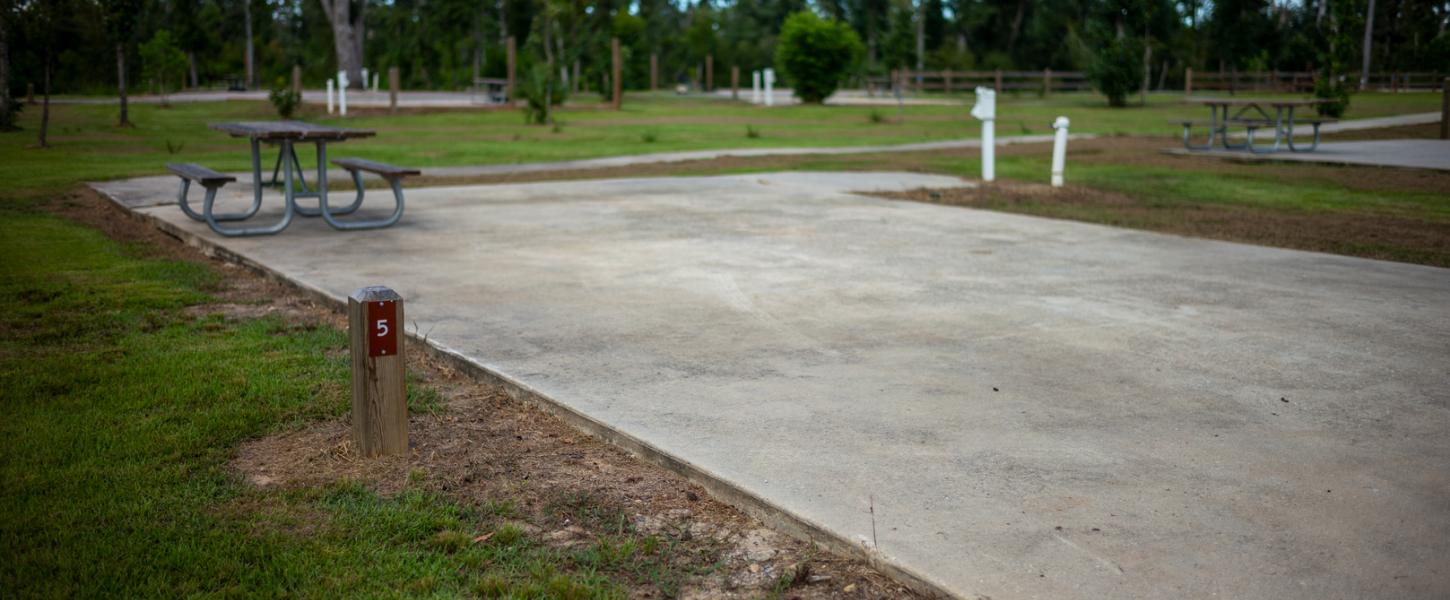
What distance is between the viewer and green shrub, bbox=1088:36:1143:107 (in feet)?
122

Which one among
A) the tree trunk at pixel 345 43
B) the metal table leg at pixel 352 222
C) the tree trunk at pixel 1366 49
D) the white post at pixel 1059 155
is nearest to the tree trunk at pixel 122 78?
the metal table leg at pixel 352 222

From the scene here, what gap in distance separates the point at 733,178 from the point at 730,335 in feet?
24.5

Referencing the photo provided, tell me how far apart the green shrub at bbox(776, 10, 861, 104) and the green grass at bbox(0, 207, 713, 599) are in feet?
118

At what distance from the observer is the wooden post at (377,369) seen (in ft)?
12.3

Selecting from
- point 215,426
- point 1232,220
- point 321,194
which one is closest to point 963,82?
point 1232,220

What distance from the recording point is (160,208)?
9.84 meters

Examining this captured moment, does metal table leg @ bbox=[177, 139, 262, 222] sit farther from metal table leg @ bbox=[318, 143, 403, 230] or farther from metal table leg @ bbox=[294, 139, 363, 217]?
metal table leg @ bbox=[318, 143, 403, 230]

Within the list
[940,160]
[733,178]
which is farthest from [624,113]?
[733,178]

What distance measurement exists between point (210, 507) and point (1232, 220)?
8403 millimetres

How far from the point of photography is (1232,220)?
385 inches

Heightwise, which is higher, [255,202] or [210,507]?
[255,202]

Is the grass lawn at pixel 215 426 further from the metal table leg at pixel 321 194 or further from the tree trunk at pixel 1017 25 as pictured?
the tree trunk at pixel 1017 25

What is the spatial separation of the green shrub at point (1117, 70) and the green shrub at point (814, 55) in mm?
Answer: 7719

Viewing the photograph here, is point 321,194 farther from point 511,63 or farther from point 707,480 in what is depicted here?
point 511,63
